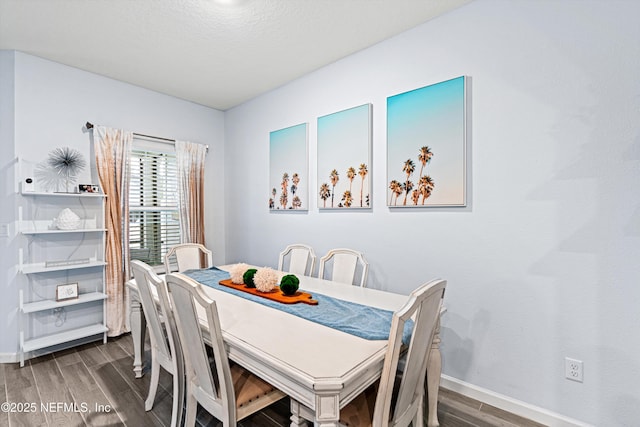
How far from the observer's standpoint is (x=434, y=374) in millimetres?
1683

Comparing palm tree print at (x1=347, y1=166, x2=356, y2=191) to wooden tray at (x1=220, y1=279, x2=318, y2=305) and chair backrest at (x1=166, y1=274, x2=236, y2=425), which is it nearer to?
wooden tray at (x1=220, y1=279, x2=318, y2=305)

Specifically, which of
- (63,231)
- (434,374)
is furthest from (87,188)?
(434,374)

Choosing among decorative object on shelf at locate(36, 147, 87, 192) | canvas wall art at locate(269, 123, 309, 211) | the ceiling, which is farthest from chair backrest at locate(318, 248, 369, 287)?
decorative object on shelf at locate(36, 147, 87, 192)

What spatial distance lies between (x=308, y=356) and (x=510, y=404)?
1.63 m

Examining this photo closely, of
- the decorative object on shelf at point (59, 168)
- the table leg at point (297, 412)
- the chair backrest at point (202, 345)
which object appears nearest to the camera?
the table leg at point (297, 412)

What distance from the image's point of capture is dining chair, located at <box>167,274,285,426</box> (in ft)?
4.34

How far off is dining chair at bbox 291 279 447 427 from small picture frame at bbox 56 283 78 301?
286 centimetres

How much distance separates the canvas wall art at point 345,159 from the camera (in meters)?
2.73

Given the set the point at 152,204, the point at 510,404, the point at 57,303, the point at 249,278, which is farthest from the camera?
the point at 152,204

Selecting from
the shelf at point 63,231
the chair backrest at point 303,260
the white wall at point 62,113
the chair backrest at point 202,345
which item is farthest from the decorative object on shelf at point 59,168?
the chair backrest at point 202,345

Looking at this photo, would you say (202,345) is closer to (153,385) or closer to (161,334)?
(161,334)

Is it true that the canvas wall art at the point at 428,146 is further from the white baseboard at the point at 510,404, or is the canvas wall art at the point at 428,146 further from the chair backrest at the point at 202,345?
the chair backrest at the point at 202,345

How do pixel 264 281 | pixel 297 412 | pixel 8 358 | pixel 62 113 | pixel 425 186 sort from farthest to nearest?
pixel 62 113
pixel 8 358
pixel 425 186
pixel 264 281
pixel 297 412

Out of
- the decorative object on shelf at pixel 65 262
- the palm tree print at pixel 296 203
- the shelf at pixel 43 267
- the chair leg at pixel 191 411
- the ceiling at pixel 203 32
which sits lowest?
the chair leg at pixel 191 411
